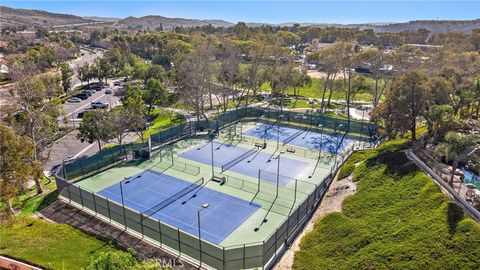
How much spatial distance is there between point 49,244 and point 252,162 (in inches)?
798

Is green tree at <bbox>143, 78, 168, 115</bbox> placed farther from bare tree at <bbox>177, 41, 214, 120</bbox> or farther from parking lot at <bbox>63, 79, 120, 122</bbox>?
parking lot at <bbox>63, 79, 120, 122</bbox>

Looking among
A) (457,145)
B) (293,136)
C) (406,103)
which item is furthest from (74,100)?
(457,145)

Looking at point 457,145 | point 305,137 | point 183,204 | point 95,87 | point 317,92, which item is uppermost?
point 457,145

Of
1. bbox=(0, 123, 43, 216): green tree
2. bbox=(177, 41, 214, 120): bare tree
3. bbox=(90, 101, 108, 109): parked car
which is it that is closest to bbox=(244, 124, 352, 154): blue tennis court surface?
bbox=(177, 41, 214, 120): bare tree

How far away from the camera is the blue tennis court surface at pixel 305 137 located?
40.7 meters

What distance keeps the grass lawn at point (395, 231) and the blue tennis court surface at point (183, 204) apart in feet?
19.4

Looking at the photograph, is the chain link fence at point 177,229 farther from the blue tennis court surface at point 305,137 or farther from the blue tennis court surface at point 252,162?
the blue tennis court surface at point 305,137

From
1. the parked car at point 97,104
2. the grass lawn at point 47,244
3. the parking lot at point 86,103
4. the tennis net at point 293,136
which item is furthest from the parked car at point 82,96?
the grass lawn at point 47,244

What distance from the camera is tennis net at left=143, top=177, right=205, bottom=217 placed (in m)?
26.5

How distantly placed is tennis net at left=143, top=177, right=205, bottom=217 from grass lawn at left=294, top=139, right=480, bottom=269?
38.0 feet

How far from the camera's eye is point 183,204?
90.1 feet

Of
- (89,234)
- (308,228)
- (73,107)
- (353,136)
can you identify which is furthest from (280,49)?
(89,234)

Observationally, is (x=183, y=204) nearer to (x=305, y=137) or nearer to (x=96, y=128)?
(x=96, y=128)

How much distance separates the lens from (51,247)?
70.2 ft
